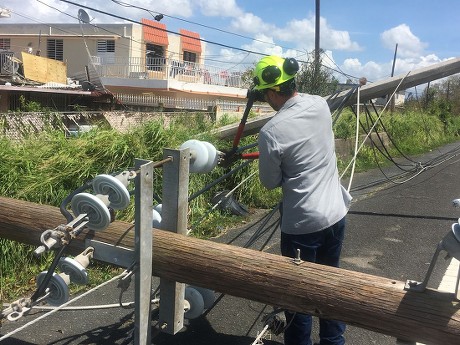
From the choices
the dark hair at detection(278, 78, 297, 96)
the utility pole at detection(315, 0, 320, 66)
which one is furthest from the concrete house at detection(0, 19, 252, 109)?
the dark hair at detection(278, 78, 297, 96)

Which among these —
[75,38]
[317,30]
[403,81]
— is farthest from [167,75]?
[403,81]

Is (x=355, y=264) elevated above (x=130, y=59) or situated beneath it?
situated beneath

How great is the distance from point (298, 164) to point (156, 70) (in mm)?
32815

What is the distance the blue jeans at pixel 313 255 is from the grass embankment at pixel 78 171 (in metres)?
0.90

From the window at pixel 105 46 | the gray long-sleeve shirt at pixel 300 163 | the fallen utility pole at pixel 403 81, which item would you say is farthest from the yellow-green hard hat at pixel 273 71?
the window at pixel 105 46

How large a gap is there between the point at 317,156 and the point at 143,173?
3.78 feet

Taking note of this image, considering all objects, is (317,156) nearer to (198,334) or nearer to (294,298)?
(294,298)

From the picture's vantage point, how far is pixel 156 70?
34.7 meters

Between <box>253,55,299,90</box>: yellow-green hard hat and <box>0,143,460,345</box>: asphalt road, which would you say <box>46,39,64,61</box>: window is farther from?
<box>253,55,299,90</box>: yellow-green hard hat

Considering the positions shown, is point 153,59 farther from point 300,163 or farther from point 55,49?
point 300,163

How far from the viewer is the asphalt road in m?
3.84

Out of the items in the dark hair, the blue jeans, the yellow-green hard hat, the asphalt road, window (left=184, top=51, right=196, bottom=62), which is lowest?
the asphalt road

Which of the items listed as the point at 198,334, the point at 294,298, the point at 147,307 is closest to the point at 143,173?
the point at 147,307

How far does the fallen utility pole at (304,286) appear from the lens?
2246mm
